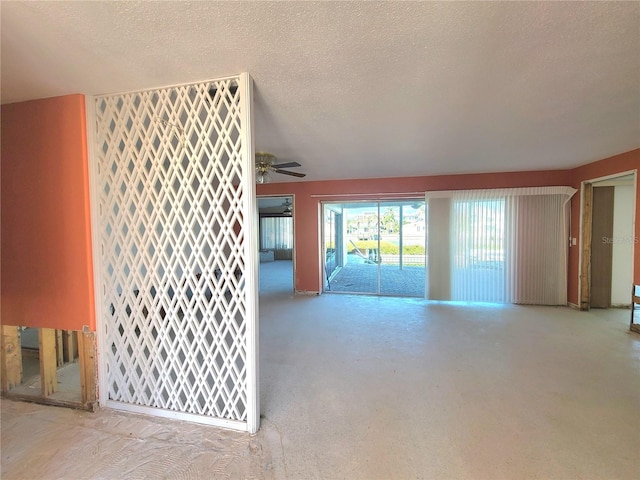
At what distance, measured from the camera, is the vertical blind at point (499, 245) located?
443cm

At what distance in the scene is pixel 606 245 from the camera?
4.25 m

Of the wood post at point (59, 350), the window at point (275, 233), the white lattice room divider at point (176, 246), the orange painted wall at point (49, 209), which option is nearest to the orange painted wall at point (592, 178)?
the white lattice room divider at point (176, 246)

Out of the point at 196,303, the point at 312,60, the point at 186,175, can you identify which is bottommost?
the point at 196,303

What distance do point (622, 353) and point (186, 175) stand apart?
4562 mm

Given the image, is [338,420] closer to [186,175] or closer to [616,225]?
[186,175]

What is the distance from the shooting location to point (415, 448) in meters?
1.63

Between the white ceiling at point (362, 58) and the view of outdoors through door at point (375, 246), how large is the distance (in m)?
3.17

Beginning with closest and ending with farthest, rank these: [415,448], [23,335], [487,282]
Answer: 1. [415,448]
2. [23,335]
3. [487,282]

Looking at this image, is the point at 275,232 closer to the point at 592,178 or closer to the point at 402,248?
the point at 402,248

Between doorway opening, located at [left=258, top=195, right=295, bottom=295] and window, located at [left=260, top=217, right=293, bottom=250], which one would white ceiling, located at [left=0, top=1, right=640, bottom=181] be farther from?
window, located at [left=260, top=217, right=293, bottom=250]

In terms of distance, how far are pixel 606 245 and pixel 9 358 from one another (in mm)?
7466

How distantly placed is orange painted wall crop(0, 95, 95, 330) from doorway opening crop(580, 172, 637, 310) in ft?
20.7

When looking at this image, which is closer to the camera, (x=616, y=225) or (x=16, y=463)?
(x=16, y=463)

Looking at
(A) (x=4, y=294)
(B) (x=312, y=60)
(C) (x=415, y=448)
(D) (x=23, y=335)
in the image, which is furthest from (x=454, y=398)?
(D) (x=23, y=335)
